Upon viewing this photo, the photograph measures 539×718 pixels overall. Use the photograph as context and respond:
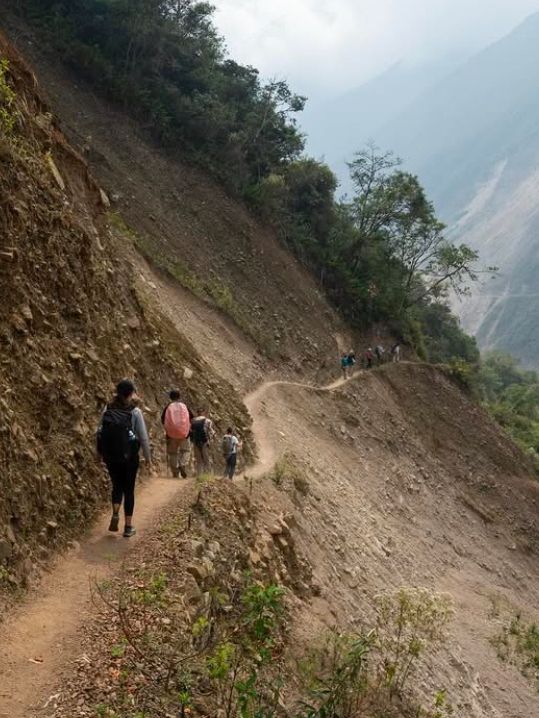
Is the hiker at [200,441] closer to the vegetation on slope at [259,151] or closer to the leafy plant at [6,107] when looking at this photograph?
the leafy plant at [6,107]

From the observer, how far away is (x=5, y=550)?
6113mm

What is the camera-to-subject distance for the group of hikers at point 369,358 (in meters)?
29.9

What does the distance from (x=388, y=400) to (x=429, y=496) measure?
559cm

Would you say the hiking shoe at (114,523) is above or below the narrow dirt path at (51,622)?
above

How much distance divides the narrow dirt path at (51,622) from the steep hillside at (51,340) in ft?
0.82

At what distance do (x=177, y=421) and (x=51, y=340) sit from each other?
251cm

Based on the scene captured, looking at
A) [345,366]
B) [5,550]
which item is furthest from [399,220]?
[5,550]

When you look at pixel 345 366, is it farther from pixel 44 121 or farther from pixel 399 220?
pixel 44 121

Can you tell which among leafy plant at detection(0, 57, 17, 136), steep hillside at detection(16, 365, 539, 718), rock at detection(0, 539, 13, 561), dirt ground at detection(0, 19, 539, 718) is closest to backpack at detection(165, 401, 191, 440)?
dirt ground at detection(0, 19, 539, 718)

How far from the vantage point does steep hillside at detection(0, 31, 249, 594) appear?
7027 mm

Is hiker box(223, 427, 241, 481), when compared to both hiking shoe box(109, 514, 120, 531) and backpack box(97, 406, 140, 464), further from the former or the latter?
backpack box(97, 406, 140, 464)

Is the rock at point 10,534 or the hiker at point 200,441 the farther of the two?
the hiker at point 200,441

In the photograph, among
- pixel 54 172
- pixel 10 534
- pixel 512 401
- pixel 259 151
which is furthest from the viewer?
pixel 512 401

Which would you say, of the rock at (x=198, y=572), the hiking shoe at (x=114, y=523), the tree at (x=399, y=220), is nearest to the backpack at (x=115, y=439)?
the hiking shoe at (x=114, y=523)
